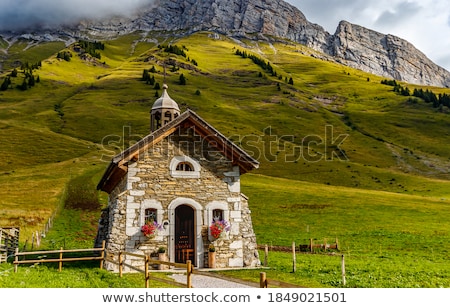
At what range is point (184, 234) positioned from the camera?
25672 millimetres

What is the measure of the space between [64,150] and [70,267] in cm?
6590

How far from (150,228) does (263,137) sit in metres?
84.2

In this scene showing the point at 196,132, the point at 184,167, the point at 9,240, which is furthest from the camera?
the point at 9,240

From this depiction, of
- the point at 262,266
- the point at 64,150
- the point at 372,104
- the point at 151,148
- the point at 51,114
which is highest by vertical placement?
the point at 372,104

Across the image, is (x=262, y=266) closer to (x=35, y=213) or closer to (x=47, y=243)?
(x=47, y=243)

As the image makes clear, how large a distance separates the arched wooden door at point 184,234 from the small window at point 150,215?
154 centimetres

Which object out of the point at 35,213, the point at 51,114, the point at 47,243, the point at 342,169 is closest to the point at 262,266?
the point at 47,243

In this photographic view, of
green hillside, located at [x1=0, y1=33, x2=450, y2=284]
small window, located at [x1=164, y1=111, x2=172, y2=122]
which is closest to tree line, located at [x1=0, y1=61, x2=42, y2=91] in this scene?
green hillside, located at [x1=0, y1=33, x2=450, y2=284]

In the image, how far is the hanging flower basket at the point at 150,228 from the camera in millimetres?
23906

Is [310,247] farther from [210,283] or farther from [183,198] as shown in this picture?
[210,283]

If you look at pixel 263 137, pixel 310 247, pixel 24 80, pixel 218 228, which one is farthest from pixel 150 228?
pixel 24 80

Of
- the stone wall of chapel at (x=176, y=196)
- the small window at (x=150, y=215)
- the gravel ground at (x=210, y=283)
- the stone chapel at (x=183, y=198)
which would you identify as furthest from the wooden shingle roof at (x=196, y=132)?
the gravel ground at (x=210, y=283)

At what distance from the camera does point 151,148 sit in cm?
2527

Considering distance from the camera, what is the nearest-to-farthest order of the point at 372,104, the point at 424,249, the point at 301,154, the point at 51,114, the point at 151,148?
1. the point at 151,148
2. the point at 424,249
3. the point at 301,154
4. the point at 51,114
5. the point at 372,104
